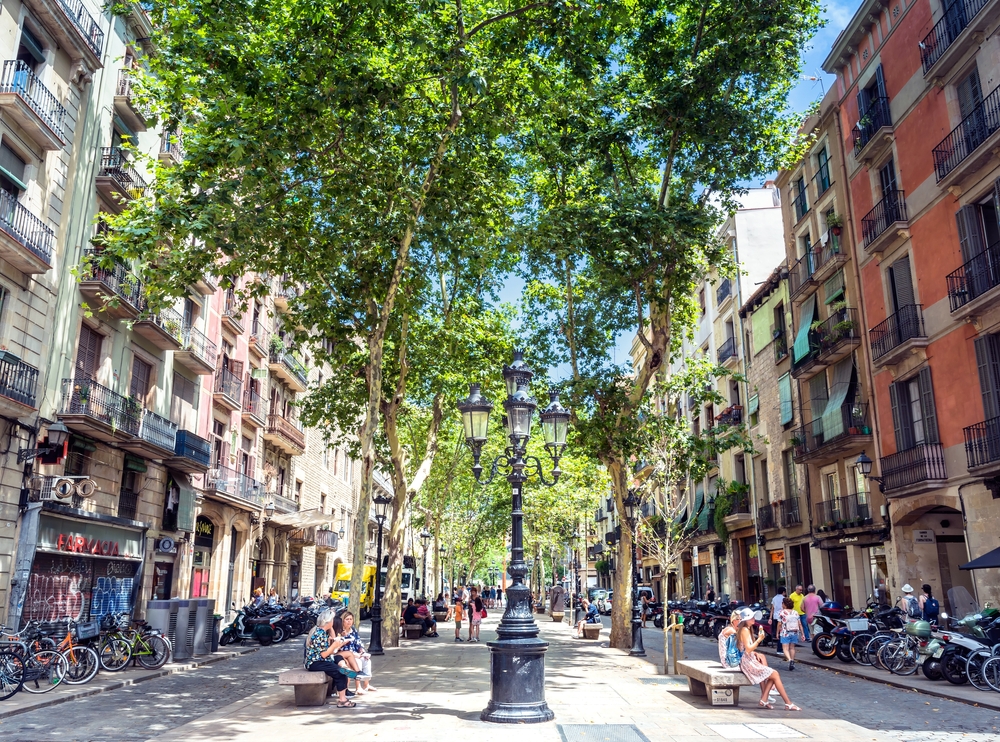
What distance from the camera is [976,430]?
17.8m

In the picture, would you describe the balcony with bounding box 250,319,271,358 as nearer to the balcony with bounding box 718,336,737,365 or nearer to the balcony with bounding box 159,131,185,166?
the balcony with bounding box 159,131,185,166

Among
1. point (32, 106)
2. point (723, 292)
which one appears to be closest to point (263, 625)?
point (32, 106)

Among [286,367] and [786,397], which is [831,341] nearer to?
[786,397]

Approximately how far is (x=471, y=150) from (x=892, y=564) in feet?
52.5

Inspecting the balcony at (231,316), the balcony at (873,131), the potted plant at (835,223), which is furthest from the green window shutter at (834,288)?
the balcony at (231,316)

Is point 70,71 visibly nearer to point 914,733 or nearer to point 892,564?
point 914,733

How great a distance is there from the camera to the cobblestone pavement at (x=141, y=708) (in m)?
9.11

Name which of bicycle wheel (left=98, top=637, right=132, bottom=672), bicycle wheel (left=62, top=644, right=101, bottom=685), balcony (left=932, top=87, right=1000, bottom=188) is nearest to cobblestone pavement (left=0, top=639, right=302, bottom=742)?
bicycle wheel (left=62, top=644, right=101, bottom=685)

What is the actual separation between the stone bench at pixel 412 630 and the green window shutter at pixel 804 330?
15.4 metres

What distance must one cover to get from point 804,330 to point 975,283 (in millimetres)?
9412

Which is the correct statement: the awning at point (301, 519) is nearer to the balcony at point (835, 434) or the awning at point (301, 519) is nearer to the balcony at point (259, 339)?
the balcony at point (259, 339)

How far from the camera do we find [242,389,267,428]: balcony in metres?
30.9

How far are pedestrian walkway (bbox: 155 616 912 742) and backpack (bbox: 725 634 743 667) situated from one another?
1.84 ft

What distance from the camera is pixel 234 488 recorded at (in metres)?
28.7
